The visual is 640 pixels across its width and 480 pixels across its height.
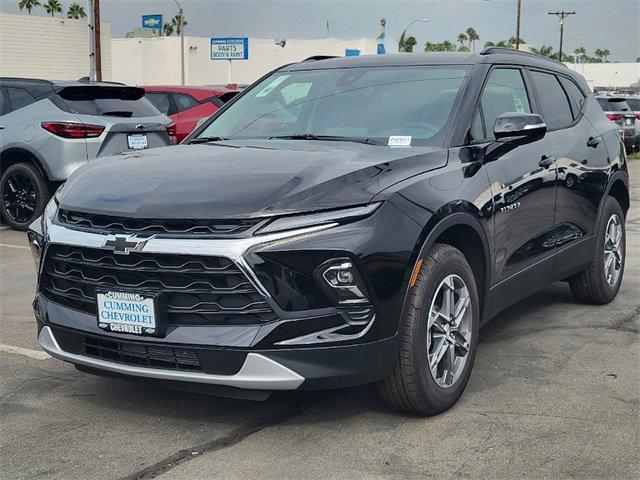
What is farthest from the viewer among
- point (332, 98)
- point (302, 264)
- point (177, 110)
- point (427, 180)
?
point (177, 110)

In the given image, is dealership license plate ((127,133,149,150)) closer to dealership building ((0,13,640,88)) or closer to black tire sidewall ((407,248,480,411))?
black tire sidewall ((407,248,480,411))

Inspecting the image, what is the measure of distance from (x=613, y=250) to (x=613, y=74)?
408 ft

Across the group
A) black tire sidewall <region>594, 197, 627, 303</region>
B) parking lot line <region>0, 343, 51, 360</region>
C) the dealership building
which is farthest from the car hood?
the dealership building

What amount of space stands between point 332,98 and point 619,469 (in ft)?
8.44

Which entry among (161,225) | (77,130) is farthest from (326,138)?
(77,130)

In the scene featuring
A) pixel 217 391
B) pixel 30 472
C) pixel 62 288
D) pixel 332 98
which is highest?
pixel 332 98

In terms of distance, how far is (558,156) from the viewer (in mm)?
5426

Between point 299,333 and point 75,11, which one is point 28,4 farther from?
point 299,333

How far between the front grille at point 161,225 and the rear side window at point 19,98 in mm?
6999

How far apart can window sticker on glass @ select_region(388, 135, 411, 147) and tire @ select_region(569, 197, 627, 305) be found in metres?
2.16

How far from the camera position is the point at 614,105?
24.3m

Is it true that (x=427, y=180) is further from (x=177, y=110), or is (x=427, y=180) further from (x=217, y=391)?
(x=177, y=110)

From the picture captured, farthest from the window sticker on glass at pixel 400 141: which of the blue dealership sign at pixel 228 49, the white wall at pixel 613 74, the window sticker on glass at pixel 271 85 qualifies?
the white wall at pixel 613 74

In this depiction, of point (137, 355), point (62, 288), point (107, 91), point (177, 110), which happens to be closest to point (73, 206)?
point (62, 288)
